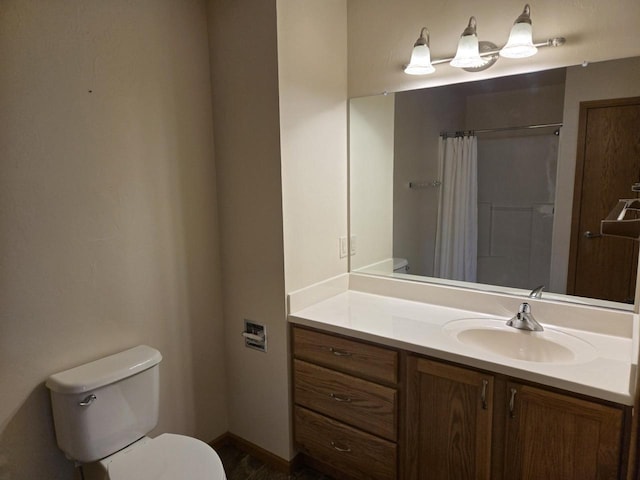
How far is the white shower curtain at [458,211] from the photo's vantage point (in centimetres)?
204

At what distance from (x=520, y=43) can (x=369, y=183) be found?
98 cm

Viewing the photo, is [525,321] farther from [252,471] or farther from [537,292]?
[252,471]

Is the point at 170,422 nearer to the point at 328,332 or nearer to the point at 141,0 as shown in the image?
the point at 328,332

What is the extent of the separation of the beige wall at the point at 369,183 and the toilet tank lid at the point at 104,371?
1.18m

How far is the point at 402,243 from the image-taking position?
2.30 meters

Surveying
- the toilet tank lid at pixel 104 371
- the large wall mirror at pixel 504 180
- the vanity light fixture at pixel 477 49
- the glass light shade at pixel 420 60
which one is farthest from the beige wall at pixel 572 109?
the toilet tank lid at pixel 104 371

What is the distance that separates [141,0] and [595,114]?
77.4 inches

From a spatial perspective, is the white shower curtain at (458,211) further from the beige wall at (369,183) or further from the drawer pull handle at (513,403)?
the drawer pull handle at (513,403)

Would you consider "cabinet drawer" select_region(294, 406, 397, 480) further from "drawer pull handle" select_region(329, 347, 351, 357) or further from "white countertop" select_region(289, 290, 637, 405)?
"white countertop" select_region(289, 290, 637, 405)

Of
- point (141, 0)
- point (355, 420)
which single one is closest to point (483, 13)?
point (141, 0)

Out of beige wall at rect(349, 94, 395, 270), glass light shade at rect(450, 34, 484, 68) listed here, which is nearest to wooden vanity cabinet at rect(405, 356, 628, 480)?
beige wall at rect(349, 94, 395, 270)

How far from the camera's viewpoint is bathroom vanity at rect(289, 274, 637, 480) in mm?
1307

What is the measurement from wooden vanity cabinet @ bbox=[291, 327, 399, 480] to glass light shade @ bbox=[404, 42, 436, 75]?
1.30m

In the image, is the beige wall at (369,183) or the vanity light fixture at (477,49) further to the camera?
the beige wall at (369,183)
